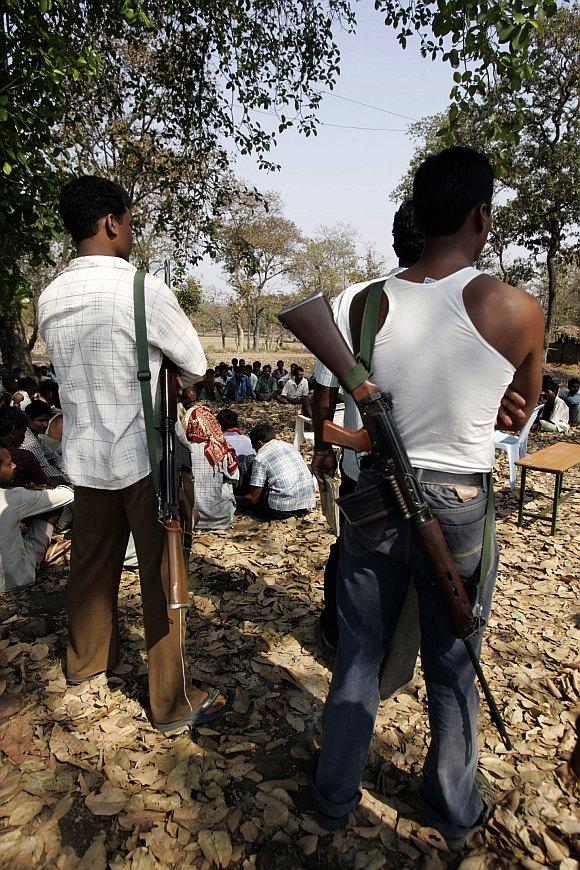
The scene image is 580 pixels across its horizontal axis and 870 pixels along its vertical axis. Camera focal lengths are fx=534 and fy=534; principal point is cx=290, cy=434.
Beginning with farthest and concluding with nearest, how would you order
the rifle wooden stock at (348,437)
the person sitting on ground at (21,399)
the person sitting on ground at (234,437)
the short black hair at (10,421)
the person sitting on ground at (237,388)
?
the person sitting on ground at (237,388), the person sitting on ground at (21,399), the person sitting on ground at (234,437), the short black hair at (10,421), the rifle wooden stock at (348,437)

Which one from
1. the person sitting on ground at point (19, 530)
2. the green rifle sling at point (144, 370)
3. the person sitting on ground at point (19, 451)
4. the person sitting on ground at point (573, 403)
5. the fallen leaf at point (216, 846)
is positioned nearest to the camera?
the fallen leaf at point (216, 846)

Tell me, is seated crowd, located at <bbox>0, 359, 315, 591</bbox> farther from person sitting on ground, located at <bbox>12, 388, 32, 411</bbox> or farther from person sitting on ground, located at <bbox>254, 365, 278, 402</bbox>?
person sitting on ground, located at <bbox>254, 365, 278, 402</bbox>

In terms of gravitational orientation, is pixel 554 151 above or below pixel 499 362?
above

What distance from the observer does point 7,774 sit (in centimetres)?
221

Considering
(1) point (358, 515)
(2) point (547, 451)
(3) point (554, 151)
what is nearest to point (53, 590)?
(1) point (358, 515)

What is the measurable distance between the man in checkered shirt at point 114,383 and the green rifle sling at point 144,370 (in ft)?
0.09

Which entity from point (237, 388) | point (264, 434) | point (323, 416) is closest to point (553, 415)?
point (264, 434)

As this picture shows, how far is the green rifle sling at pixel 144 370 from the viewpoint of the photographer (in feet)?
6.93

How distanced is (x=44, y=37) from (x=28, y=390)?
5757mm

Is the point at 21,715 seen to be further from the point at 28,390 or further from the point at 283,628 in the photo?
the point at 28,390

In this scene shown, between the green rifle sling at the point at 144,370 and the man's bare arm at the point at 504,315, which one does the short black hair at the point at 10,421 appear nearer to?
the green rifle sling at the point at 144,370

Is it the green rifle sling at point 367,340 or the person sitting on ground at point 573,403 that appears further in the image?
the person sitting on ground at point 573,403

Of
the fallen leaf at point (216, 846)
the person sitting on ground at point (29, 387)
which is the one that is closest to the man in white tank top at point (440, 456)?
the fallen leaf at point (216, 846)

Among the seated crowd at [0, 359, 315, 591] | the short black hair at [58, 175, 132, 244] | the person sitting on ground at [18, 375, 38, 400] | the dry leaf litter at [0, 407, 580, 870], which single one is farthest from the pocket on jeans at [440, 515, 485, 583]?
the person sitting on ground at [18, 375, 38, 400]
